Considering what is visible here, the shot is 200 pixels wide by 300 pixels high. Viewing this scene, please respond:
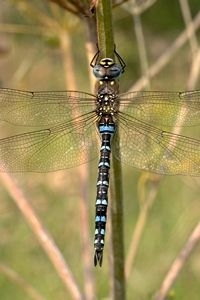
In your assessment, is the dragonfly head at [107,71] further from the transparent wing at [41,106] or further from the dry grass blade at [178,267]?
the dry grass blade at [178,267]

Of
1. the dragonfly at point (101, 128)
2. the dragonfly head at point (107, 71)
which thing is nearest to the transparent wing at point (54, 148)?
the dragonfly at point (101, 128)

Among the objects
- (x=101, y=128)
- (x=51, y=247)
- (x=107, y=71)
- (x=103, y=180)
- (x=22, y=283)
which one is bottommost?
(x=22, y=283)

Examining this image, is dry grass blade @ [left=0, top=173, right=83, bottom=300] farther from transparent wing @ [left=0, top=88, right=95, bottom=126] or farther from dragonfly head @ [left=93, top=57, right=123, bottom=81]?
dragonfly head @ [left=93, top=57, right=123, bottom=81]

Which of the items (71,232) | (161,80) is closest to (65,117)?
(71,232)

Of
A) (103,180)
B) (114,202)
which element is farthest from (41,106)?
(114,202)

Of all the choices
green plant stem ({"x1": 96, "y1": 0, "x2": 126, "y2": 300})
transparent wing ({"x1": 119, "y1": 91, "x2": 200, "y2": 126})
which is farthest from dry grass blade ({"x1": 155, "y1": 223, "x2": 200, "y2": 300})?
transparent wing ({"x1": 119, "y1": 91, "x2": 200, "y2": 126})

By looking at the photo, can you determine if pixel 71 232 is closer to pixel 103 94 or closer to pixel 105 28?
pixel 103 94

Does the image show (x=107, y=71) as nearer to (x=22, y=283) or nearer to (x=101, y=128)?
(x=101, y=128)
